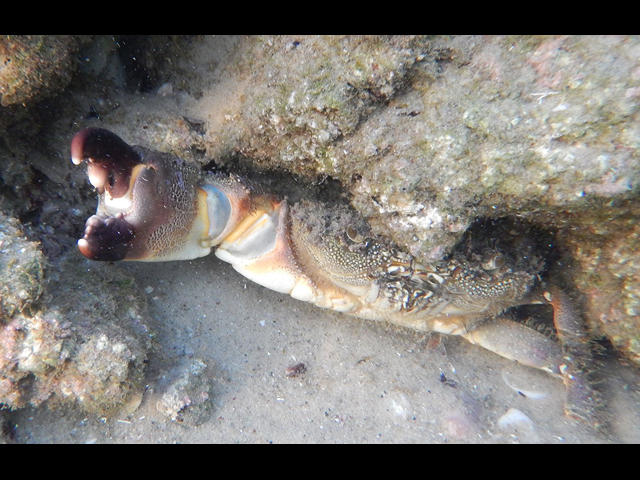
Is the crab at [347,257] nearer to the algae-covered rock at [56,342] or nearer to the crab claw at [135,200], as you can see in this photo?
the crab claw at [135,200]

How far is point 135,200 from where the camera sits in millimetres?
2035

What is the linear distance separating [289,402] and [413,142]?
193cm

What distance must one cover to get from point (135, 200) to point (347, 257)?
1428 millimetres

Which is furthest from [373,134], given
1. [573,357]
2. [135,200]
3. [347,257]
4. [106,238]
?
[573,357]

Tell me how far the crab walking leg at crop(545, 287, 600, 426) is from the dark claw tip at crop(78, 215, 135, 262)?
3.11 metres

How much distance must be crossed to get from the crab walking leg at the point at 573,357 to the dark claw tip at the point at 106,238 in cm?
311

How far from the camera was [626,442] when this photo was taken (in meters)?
2.39

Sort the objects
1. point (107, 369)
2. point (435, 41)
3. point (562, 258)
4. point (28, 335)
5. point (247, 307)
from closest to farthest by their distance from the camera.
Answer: point (435, 41) → point (28, 335) → point (107, 369) → point (562, 258) → point (247, 307)

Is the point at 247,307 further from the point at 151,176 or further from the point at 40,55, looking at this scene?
the point at 40,55

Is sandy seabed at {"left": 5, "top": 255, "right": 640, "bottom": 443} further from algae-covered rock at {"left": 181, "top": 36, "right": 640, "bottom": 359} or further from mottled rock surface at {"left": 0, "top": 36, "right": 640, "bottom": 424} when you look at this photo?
algae-covered rock at {"left": 181, "top": 36, "right": 640, "bottom": 359}

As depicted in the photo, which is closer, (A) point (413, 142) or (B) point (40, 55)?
(A) point (413, 142)

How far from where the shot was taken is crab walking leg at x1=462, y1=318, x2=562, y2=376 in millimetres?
2754

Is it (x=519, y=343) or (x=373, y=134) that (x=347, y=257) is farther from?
(x=519, y=343)

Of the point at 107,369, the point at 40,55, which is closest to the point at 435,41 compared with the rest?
the point at 40,55
